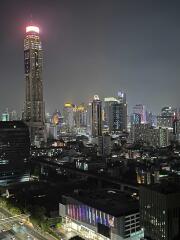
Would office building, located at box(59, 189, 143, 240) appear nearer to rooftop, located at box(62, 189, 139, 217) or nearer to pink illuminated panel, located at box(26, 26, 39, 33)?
rooftop, located at box(62, 189, 139, 217)

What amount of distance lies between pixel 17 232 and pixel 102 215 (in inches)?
104

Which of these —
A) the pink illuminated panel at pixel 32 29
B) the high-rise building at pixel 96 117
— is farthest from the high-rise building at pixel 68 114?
the pink illuminated panel at pixel 32 29

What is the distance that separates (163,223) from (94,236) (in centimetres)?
267

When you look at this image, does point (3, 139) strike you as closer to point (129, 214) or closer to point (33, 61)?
point (129, 214)

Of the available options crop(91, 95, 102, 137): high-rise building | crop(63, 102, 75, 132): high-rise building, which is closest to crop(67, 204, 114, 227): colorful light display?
crop(91, 95, 102, 137): high-rise building

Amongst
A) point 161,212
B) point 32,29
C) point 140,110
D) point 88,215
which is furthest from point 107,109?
point 161,212

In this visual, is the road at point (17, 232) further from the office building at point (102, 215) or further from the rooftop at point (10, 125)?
the rooftop at point (10, 125)

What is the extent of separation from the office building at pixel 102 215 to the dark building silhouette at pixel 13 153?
21.6 feet

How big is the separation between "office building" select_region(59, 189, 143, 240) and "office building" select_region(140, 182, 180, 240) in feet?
2.47

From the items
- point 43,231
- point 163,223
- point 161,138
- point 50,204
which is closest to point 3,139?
point 50,204

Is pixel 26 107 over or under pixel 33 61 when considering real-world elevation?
under

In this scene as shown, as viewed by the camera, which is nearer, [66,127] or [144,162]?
[144,162]

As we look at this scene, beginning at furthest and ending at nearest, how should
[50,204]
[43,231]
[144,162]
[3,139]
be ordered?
[144,162] < [3,139] < [50,204] < [43,231]

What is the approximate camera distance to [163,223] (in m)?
8.54
